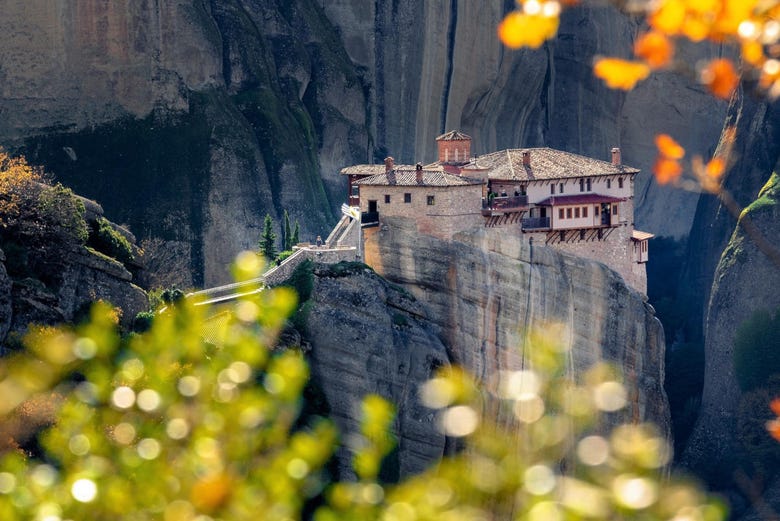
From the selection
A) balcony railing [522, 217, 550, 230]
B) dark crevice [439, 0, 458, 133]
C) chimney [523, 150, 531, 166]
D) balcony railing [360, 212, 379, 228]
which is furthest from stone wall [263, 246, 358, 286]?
dark crevice [439, 0, 458, 133]

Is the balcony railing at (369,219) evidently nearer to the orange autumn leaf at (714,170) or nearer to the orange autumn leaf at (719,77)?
the orange autumn leaf at (714,170)

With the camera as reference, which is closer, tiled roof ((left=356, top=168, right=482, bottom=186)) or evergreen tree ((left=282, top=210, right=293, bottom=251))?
tiled roof ((left=356, top=168, right=482, bottom=186))

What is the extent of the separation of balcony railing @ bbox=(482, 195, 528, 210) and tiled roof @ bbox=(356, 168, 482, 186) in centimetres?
92

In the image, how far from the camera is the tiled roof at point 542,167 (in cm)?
5809

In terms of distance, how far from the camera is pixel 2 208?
46.7m

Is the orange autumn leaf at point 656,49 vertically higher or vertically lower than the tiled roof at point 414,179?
higher

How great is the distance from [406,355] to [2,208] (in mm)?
11427

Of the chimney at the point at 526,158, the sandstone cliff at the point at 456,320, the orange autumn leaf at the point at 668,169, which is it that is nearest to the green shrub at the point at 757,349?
the sandstone cliff at the point at 456,320

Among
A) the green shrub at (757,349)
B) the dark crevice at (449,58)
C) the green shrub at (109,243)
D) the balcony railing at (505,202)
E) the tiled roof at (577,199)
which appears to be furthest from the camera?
the dark crevice at (449,58)

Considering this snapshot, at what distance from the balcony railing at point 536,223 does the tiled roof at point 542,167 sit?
132 centimetres

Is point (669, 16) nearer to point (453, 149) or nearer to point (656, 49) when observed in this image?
point (656, 49)

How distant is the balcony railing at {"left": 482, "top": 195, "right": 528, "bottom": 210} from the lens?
55.1 metres

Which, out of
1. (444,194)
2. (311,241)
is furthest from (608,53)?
(444,194)

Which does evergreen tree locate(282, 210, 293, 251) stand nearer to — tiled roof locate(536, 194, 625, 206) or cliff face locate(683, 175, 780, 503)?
tiled roof locate(536, 194, 625, 206)
